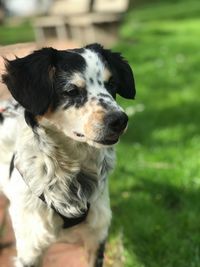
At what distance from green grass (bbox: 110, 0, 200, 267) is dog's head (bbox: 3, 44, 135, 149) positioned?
4.11 feet

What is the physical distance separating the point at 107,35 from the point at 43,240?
33.0ft

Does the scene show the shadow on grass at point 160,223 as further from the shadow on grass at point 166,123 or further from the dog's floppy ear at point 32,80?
the dog's floppy ear at point 32,80

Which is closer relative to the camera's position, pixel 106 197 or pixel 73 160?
pixel 73 160

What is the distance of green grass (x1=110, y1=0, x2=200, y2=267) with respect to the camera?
386 cm

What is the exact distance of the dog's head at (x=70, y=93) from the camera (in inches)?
108

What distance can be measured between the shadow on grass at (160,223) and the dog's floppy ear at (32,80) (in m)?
1.44

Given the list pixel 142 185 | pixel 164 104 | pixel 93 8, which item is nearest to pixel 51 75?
pixel 142 185

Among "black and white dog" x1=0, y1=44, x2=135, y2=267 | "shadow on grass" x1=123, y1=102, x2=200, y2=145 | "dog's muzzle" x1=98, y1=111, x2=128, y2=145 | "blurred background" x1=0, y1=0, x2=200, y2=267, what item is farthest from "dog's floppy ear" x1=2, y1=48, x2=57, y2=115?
"shadow on grass" x1=123, y1=102, x2=200, y2=145

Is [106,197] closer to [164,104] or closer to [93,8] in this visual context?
[164,104]

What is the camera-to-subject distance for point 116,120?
2.70 meters

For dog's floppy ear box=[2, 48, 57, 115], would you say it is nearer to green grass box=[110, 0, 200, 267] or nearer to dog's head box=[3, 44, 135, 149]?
dog's head box=[3, 44, 135, 149]

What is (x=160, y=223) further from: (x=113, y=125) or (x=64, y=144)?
(x=113, y=125)

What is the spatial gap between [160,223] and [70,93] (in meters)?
1.63

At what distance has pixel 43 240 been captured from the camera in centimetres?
319
